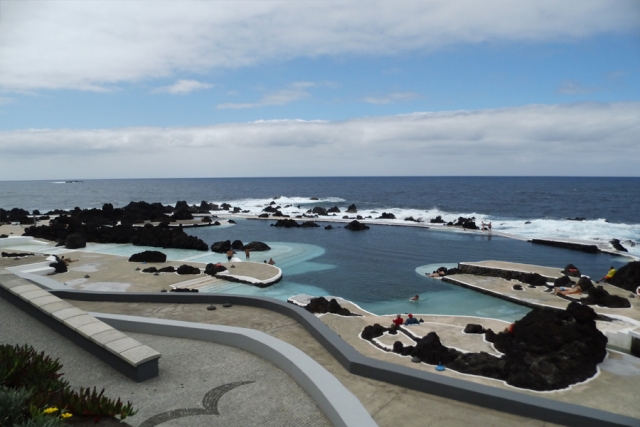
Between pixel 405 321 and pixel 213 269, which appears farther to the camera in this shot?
pixel 213 269

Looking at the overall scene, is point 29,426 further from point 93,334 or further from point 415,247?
point 415,247

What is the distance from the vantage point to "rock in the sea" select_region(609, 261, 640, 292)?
24.9m

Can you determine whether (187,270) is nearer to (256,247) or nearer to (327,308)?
(327,308)

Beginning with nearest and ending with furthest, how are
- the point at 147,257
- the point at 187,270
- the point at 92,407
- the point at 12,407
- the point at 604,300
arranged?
the point at 12,407 < the point at 92,407 < the point at 604,300 < the point at 187,270 < the point at 147,257

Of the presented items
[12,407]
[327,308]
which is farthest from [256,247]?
[12,407]

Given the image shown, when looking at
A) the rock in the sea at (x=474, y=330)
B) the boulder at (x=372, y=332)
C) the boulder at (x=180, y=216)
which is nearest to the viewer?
the boulder at (x=372, y=332)

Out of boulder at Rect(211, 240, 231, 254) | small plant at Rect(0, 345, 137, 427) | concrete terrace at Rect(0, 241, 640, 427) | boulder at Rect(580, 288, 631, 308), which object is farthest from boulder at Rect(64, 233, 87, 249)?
boulder at Rect(580, 288, 631, 308)

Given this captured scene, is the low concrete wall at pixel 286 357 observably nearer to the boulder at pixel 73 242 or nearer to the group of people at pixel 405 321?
the group of people at pixel 405 321

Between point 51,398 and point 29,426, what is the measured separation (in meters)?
1.11

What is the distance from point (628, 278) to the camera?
83.3ft

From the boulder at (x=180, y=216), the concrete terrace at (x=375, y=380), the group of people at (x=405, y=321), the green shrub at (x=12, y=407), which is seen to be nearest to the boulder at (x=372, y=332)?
the concrete terrace at (x=375, y=380)

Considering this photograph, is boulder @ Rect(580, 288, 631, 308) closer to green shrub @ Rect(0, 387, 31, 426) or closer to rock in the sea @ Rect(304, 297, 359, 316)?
rock in the sea @ Rect(304, 297, 359, 316)

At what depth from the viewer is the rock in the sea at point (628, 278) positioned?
2486cm

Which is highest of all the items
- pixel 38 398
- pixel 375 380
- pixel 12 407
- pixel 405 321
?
pixel 12 407
